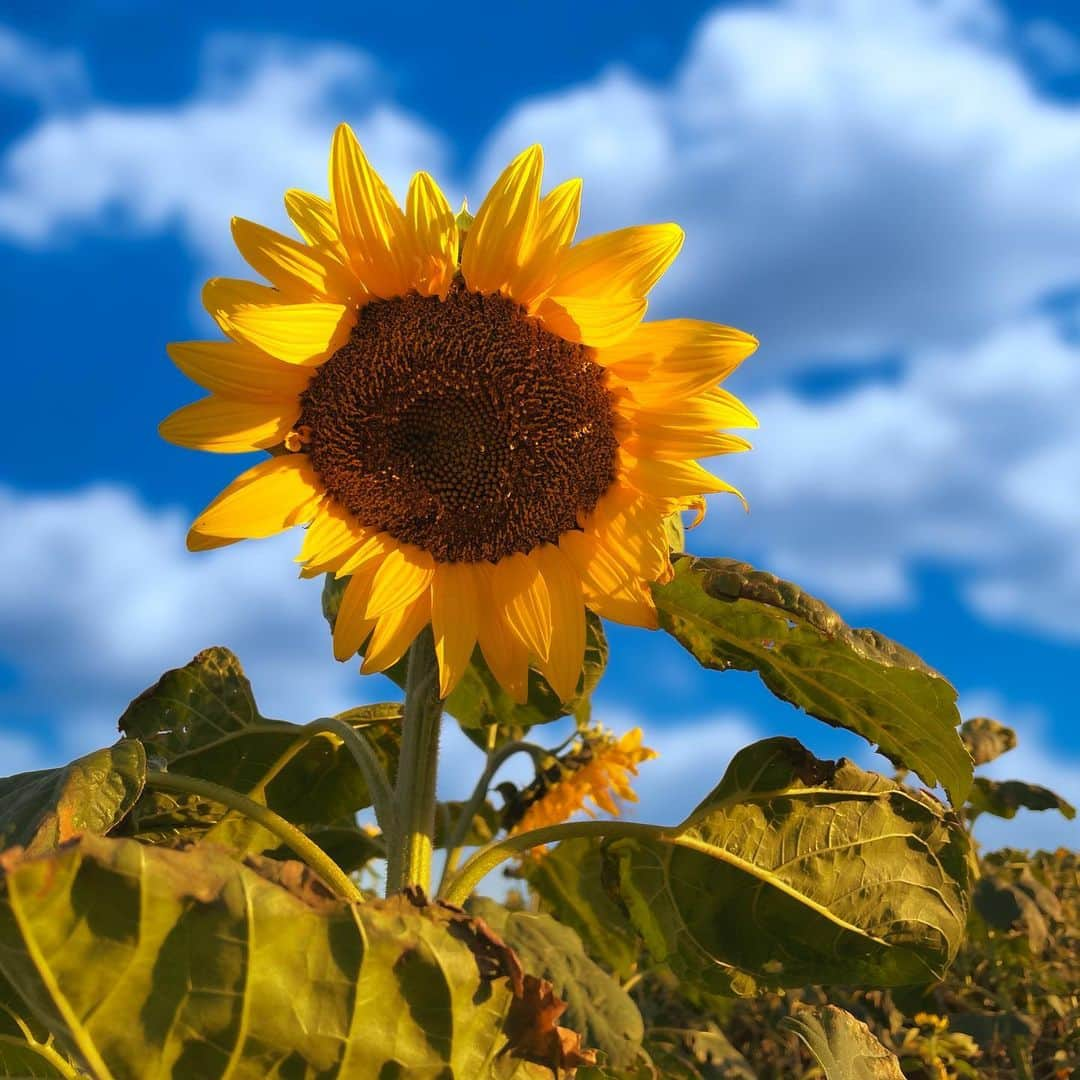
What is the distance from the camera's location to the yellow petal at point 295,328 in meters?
2.24

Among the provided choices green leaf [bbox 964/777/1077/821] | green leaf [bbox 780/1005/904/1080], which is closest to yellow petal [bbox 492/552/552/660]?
green leaf [bbox 780/1005/904/1080]

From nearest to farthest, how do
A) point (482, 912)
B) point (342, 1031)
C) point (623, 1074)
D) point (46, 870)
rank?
point (46, 870)
point (342, 1031)
point (623, 1074)
point (482, 912)

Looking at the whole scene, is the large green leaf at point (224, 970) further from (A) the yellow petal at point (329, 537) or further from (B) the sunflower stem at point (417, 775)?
(A) the yellow petal at point (329, 537)

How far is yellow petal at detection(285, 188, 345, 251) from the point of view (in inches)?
90.7

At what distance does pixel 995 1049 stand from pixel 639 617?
6.17 feet

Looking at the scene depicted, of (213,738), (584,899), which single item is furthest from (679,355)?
(584,899)

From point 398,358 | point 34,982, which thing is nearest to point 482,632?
point 398,358

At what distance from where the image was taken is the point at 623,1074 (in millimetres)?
2949

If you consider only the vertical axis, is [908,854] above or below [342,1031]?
above

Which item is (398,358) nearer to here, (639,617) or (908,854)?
(639,617)

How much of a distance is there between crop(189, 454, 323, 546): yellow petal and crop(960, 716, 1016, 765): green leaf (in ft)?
8.81

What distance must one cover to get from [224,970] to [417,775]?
2.84 feet

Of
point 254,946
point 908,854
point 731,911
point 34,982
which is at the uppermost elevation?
point 908,854

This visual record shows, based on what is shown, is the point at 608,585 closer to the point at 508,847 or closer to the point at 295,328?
the point at 508,847
